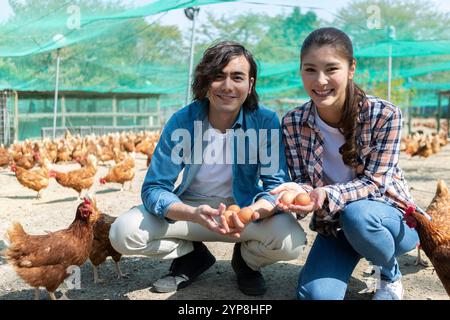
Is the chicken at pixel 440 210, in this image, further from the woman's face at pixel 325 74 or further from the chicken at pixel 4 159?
the chicken at pixel 4 159

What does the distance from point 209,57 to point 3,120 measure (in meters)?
12.1

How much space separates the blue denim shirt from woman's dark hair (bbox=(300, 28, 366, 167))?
39 centimetres

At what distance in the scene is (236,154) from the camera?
8.63 feet

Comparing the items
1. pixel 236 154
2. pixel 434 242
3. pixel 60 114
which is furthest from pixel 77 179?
pixel 60 114

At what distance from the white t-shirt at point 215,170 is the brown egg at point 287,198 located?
1.66ft

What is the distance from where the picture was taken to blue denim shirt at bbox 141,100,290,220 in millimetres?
Answer: 2596

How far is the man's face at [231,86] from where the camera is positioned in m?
2.51

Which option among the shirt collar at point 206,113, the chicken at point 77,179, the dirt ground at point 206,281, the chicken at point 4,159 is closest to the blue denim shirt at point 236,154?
the shirt collar at point 206,113

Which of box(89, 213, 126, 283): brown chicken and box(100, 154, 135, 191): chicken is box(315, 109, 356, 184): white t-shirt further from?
box(100, 154, 135, 191): chicken

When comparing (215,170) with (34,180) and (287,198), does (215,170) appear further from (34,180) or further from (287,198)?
(34,180)

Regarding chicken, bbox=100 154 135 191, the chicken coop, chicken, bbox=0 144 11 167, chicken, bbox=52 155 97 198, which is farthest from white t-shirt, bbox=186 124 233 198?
the chicken coop

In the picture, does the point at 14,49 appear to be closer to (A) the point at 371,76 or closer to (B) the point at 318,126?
(B) the point at 318,126

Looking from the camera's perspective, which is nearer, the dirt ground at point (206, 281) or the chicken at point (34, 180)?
the dirt ground at point (206, 281)
